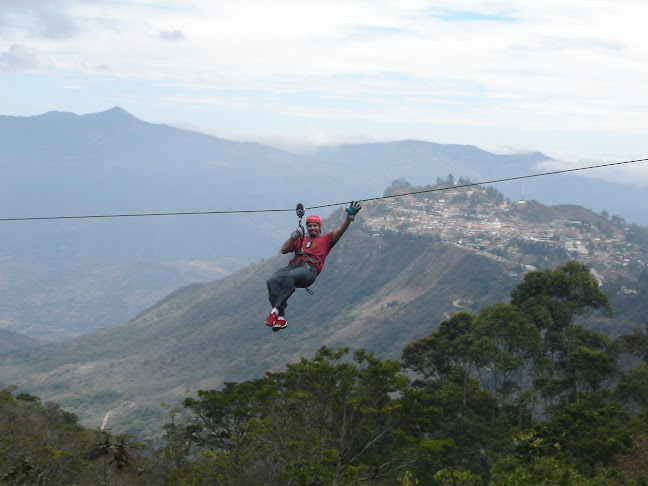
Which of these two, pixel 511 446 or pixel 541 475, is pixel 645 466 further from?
pixel 511 446

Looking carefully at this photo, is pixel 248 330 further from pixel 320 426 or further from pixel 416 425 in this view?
pixel 320 426

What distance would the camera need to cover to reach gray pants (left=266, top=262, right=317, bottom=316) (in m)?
12.3

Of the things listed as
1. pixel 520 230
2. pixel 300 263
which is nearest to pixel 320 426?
pixel 300 263

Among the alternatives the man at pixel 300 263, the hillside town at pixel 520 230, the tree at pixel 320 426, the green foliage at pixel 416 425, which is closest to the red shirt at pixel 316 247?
the man at pixel 300 263

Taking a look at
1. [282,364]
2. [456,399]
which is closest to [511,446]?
[456,399]

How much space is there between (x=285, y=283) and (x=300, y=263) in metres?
0.56

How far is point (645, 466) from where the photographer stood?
1797 centimetres

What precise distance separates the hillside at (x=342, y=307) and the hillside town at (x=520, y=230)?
0.55 m

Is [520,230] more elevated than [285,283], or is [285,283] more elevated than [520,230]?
[285,283]

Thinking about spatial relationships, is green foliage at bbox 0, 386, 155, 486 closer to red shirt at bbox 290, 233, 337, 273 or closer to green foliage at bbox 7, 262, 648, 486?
green foliage at bbox 7, 262, 648, 486

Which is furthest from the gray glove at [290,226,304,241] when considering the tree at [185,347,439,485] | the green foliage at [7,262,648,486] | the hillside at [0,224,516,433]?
the hillside at [0,224,516,433]

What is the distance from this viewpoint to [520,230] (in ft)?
573

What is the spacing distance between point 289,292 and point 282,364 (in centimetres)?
10666

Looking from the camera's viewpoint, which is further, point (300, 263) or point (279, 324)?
point (300, 263)
